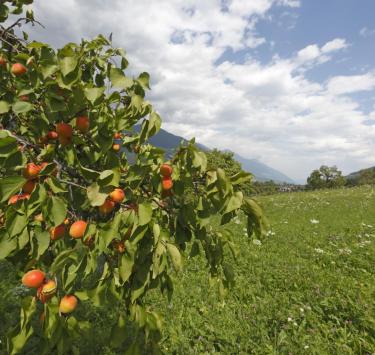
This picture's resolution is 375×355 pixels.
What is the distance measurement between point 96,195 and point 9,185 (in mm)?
478

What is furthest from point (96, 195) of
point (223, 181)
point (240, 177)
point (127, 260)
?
point (240, 177)

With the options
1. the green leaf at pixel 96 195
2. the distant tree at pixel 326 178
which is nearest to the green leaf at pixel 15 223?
the green leaf at pixel 96 195

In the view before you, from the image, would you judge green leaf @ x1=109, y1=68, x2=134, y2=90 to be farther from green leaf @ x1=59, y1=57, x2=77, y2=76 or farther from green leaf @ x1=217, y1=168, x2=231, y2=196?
green leaf @ x1=217, y1=168, x2=231, y2=196

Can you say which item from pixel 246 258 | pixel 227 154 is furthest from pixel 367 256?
pixel 227 154

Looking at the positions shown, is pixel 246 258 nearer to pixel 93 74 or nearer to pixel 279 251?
pixel 279 251

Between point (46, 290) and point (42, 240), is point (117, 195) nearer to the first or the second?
point (42, 240)

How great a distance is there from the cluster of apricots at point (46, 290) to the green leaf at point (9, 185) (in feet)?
2.09

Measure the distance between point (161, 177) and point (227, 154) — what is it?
8813cm

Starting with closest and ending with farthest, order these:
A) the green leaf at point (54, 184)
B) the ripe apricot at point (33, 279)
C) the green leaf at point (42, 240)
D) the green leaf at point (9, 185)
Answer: the green leaf at point (9, 185)
the green leaf at point (54, 184)
the green leaf at point (42, 240)
the ripe apricot at point (33, 279)

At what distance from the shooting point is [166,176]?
2.29 meters

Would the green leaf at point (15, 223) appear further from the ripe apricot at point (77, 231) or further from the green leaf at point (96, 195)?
the green leaf at point (96, 195)

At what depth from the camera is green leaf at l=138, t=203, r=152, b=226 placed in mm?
1940

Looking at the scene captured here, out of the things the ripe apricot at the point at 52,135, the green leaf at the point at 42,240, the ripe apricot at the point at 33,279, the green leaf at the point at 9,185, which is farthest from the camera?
the ripe apricot at the point at 52,135

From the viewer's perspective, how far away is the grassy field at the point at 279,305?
19.8ft
